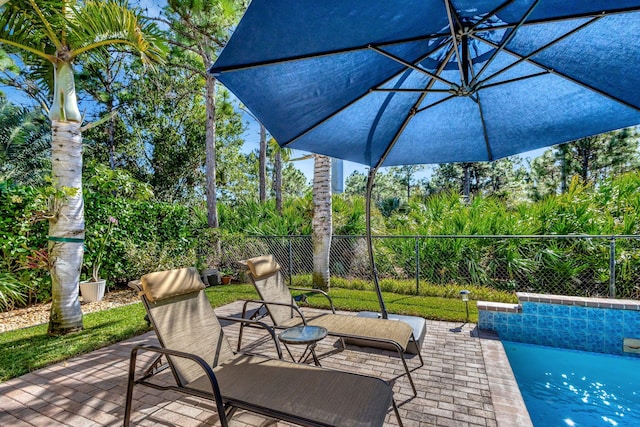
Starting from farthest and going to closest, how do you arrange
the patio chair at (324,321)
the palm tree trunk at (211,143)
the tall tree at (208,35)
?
the palm tree trunk at (211,143) → the tall tree at (208,35) → the patio chair at (324,321)

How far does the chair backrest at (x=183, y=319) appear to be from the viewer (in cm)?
257

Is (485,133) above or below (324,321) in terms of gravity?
above

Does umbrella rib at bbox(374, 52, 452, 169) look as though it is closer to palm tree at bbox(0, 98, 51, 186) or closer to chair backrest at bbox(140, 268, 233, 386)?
chair backrest at bbox(140, 268, 233, 386)

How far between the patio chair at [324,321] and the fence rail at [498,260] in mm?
3409

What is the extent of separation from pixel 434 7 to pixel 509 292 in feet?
20.9

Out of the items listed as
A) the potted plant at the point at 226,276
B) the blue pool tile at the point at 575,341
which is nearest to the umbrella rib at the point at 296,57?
the blue pool tile at the point at 575,341

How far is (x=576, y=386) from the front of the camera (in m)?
3.49

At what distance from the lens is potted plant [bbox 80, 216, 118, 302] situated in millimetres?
6441

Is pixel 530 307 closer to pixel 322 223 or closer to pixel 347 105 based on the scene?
pixel 347 105

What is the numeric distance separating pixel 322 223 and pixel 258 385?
5.08 metres

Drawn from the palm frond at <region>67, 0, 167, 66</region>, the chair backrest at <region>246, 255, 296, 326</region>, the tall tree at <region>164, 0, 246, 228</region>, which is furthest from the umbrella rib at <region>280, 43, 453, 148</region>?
the tall tree at <region>164, 0, 246, 228</region>

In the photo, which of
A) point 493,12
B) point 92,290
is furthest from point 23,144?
point 493,12

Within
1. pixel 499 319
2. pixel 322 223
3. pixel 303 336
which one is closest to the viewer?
pixel 303 336

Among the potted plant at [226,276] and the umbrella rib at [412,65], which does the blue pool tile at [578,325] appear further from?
the potted plant at [226,276]
